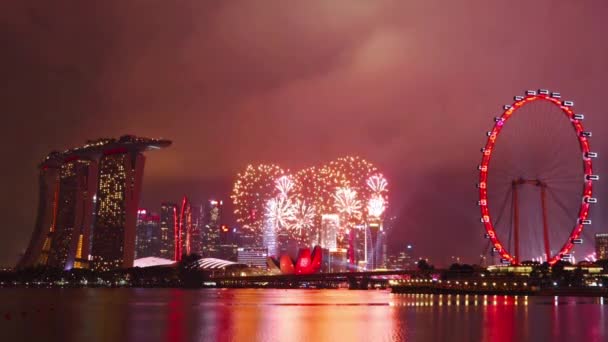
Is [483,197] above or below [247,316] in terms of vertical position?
above

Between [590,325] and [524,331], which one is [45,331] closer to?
[524,331]

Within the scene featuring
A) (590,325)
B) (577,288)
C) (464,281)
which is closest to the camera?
(590,325)

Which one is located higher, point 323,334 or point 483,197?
point 483,197

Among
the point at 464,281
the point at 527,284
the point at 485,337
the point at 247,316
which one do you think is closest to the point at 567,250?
the point at 527,284

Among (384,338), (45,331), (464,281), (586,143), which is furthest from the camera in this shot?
(464,281)

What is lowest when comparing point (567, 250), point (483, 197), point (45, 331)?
point (45, 331)

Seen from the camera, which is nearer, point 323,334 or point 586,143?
point 323,334

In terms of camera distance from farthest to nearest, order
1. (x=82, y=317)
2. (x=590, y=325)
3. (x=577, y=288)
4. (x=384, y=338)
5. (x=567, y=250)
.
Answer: (x=577, y=288)
(x=567, y=250)
(x=82, y=317)
(x=590, y=325)
(x=384, y=338)

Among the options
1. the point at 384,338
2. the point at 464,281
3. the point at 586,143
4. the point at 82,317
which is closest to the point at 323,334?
the point at 384,338

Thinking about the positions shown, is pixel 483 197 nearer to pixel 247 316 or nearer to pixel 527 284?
pixel 527 284
